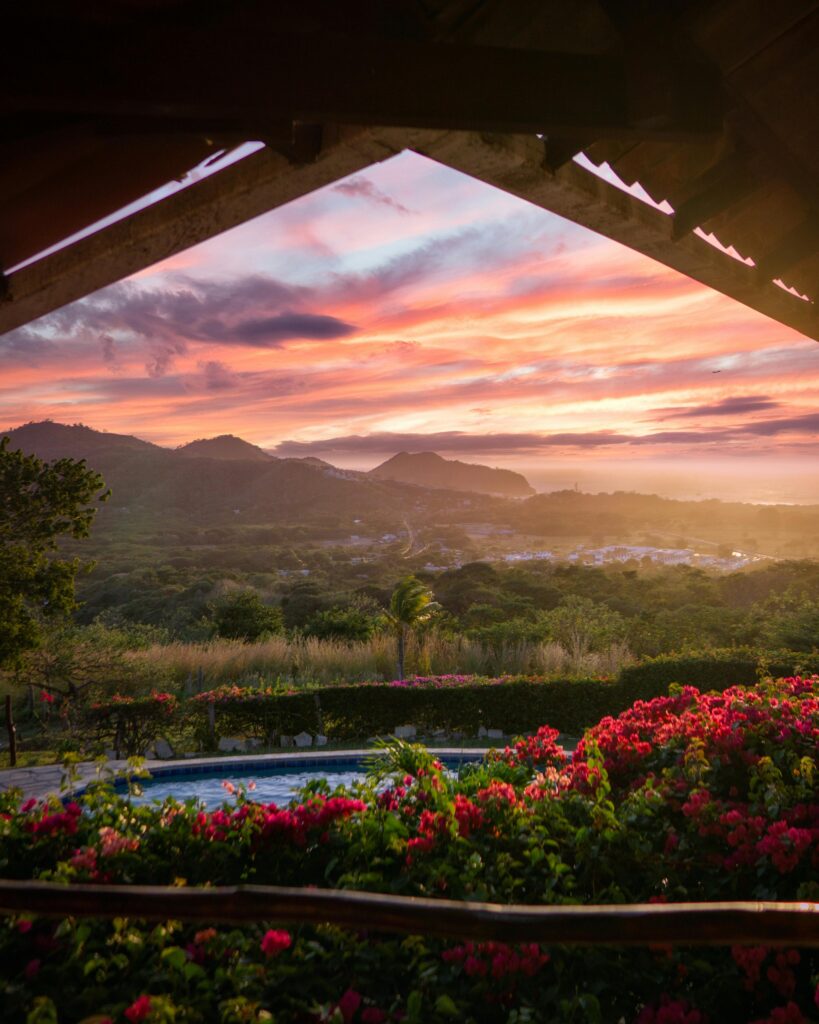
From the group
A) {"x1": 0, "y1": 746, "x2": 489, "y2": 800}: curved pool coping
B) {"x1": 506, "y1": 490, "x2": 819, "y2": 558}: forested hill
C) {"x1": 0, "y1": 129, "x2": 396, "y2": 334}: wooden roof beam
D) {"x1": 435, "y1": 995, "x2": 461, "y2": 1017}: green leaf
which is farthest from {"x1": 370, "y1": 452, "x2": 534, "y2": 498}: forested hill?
{"x1": 0, "y1": 129, "x2": 396, "y2": 334}: wooden roof beam

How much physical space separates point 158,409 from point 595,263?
18.2 meters

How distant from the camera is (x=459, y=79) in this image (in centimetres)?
138

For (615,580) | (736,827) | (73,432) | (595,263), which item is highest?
(73,432)

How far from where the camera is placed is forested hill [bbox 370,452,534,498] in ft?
310

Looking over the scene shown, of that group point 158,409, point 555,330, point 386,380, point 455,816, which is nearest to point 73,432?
point 158,409

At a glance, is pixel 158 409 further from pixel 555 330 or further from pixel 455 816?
pixel 455 816

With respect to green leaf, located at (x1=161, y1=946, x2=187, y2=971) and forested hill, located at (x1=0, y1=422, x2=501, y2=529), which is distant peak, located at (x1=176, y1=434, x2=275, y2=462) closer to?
forested hill, located at (x1=0, y1=422, x2=501, y2=529)

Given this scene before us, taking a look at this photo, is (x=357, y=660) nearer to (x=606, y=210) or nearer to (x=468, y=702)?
(x=468, y=702)

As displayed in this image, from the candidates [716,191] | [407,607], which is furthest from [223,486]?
[716,191]

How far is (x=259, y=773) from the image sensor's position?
33.7 feet

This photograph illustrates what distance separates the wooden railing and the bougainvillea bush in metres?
0.10

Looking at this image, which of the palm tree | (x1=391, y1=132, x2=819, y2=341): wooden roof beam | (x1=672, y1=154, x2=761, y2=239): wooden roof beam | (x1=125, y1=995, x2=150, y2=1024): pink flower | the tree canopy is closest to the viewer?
(x1=391, y1=132, x2=819, y2=341): wooden roof beam

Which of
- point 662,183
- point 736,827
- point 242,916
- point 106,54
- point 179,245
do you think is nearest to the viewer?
point 106,54

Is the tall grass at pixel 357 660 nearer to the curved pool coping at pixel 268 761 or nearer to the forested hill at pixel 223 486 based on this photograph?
the curved pool coping at pixel 268 761
